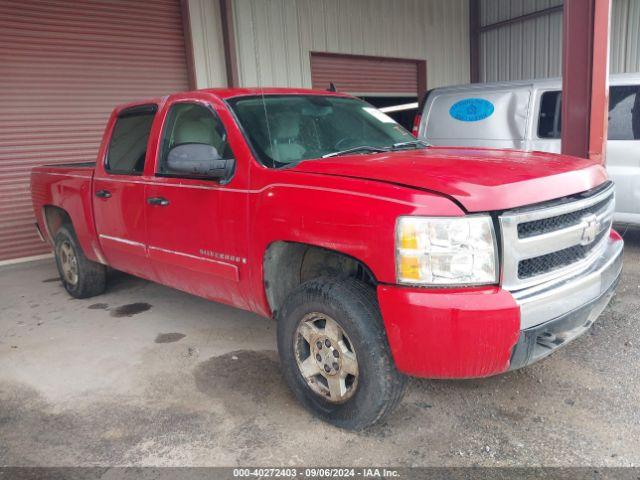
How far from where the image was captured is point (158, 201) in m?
3.87

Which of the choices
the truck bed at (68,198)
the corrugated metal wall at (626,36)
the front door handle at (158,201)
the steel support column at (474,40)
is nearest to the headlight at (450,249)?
the front door handle at (158,201)

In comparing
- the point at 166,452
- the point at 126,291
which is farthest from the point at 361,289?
the point at 126,291

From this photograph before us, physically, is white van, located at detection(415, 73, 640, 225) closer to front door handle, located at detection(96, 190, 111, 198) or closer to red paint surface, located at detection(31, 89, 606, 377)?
red paint surface, located at detection(31, 89, 606, 377)

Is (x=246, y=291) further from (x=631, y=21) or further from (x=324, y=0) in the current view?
(x=631, y=21)

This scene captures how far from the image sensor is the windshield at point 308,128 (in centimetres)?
339

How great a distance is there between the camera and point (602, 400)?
309 centimetres

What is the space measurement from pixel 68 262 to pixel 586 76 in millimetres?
5263

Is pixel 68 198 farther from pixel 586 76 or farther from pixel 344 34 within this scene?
pixel 344 34

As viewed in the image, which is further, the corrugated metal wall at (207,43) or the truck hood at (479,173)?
the corrugated metal wall at (207,43)

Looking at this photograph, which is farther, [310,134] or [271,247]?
[310,134]

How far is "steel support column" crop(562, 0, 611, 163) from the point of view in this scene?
4648 millimetres

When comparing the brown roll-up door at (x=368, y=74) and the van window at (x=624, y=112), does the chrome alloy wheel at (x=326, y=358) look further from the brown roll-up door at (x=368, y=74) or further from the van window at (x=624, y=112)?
the brown roll-up door at (x=368, y=74)

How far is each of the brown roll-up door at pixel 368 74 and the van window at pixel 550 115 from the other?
5.00m

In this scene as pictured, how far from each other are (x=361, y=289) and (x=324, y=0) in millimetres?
8830
